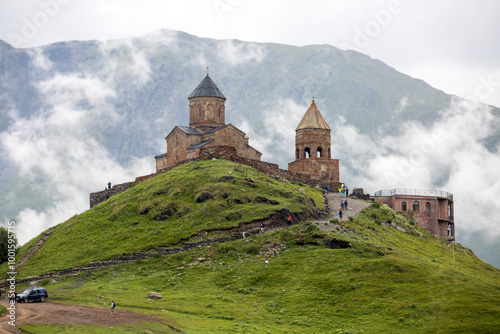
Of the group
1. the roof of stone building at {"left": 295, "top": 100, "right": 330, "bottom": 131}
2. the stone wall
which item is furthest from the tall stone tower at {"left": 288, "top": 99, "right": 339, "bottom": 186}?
the stone wall

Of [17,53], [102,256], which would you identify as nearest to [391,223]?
[102,256]

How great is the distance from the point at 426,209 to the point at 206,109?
26.0 m

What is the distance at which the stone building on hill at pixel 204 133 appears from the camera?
→ 80.9m

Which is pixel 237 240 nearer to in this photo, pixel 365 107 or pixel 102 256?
pixel 102 256

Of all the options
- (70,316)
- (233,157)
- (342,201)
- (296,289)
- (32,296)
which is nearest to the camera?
(70,316)

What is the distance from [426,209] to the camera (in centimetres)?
8306

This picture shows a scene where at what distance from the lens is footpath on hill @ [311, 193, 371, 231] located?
6207 cm

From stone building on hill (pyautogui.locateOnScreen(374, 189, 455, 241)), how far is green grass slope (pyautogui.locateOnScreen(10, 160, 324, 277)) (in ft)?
45.1

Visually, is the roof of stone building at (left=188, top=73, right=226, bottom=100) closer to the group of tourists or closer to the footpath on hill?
the group of tourists

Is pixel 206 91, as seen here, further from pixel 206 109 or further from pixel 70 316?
pixel 70 316

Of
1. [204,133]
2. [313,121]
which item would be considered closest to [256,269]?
[204,133]

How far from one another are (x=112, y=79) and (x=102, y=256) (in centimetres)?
13079

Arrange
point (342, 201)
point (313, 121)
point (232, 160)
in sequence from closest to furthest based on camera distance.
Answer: point (342, 201) → point (232, 160) → point (313, 121)

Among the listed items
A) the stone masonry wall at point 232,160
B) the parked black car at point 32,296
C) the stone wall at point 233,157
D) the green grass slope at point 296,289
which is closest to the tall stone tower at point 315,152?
the stone masonry wall at point 232,160
